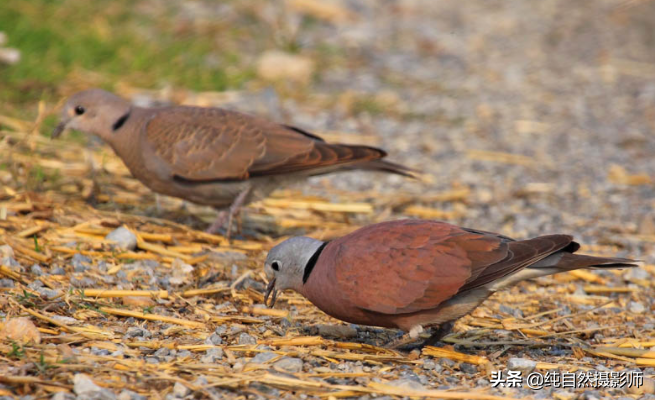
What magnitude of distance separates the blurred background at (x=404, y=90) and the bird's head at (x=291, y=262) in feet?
6.54

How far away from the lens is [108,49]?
855 cm

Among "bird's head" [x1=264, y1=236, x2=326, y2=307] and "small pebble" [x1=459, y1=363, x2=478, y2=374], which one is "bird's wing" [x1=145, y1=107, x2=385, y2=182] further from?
"small pebble" [x1=459, y1=363, x2=478, y2=374]

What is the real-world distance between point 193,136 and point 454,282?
223cm

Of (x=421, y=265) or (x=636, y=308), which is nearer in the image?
(x=421, y=265)

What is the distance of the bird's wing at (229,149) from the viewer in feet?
17.0

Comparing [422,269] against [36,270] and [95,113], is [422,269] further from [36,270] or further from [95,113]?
[95,113]

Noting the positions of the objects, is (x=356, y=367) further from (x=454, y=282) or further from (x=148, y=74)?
(x=148, y=74)

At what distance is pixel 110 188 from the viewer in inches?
231

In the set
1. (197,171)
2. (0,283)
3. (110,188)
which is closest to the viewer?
(0,283)

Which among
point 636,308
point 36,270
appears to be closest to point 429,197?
point 636,308

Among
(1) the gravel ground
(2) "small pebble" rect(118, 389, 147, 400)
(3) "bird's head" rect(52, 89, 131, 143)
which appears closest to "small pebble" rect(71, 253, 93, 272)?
(1) the gravel ground

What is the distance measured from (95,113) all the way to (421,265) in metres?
2.77

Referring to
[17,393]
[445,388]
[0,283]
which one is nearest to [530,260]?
[445,388]

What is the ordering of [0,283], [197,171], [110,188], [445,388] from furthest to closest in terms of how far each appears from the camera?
[110,188], [197,171], [0,283], [445,388]
